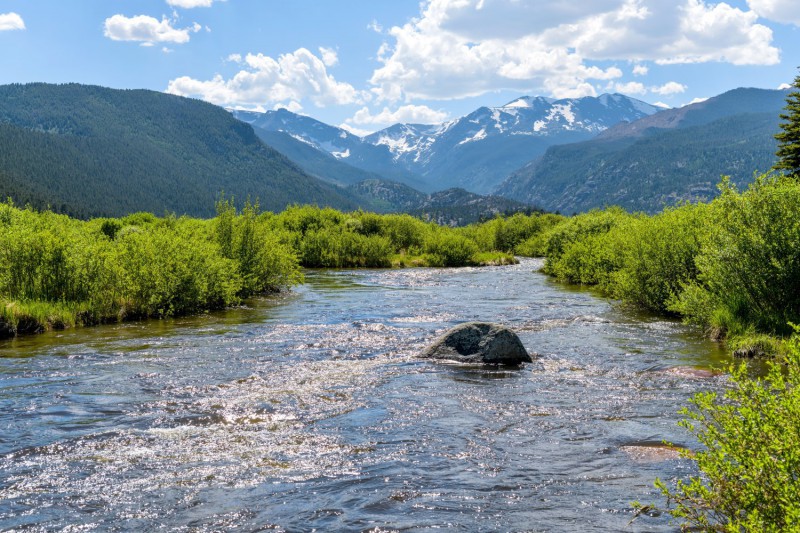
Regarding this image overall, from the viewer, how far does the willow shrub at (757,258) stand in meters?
21.0

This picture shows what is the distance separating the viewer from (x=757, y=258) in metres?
21.6

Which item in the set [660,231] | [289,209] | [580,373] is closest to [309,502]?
[580,373]

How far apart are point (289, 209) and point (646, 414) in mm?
79735

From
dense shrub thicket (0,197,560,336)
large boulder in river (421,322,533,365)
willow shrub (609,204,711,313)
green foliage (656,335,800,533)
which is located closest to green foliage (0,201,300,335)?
dense shrub thicket (0,197,560,336)

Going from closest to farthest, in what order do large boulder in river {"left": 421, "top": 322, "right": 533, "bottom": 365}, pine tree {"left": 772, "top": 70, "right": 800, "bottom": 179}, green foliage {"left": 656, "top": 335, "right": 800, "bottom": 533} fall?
green foliage {"left": 656, "top": 335, "right": 800, "bottom": 533}
large boulder in river {"left": 421, "top": 322, "right": 533, "bottom": 365}
pine tree {"left": 772, "top": 70, "right": 800, "bottom": 179}

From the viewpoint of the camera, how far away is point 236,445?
41.4 ft

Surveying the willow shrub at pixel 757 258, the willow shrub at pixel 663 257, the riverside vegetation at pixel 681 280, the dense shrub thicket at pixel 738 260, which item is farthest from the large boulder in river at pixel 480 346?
the willow shrub at pixel 663 257

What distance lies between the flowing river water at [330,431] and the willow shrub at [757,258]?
2115mm

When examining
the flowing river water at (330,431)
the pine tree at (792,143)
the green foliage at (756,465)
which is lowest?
the flowing river water at (330,431)

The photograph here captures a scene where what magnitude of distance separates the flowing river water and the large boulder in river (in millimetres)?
762

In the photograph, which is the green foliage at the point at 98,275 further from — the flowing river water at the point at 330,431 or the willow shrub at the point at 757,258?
the willow shrub at the point at 757,258

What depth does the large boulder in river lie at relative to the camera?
20.7 meters

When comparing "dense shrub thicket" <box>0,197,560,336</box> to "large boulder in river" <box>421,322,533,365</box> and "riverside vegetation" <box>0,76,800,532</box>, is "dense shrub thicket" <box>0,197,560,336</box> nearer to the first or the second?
"riverside vegetation" <box>0,76,800,532</box>

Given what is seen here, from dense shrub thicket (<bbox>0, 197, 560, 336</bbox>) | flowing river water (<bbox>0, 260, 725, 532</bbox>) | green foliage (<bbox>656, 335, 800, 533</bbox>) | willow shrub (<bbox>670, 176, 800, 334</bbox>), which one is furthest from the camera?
dense shrub thicket (<bbox>0, 197, 560, 336</bbox>)
